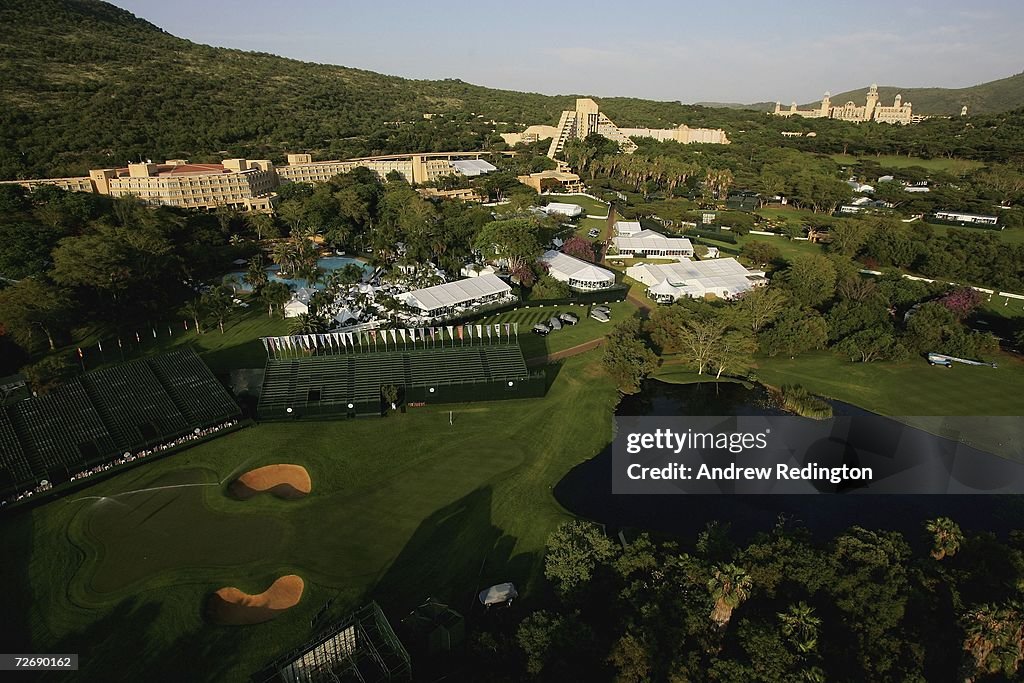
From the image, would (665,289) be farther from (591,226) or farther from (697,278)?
(591,226)

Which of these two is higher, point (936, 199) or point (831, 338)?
point (936, 199)

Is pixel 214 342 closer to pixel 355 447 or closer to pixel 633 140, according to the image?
pixel 355 447

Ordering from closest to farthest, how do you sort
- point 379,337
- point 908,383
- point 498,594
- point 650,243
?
point 498,594 → point 908,383 → point 379,337 → point 650,243

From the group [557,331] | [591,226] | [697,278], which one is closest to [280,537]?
[557,331]

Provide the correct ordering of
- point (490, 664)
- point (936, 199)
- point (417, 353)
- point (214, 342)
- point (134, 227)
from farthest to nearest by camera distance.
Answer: point (936, 199) → point (134, 227) → point (214, 342) → point (417, 353) → point (490, 664)

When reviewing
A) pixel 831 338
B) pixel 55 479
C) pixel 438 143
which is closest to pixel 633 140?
pixel 438 143

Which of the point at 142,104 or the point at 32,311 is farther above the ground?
the point at 142,104

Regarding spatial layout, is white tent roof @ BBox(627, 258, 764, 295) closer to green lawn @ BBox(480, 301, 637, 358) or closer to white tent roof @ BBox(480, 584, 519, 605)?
green lawn @ BBox(480, 301, 637, 358)
